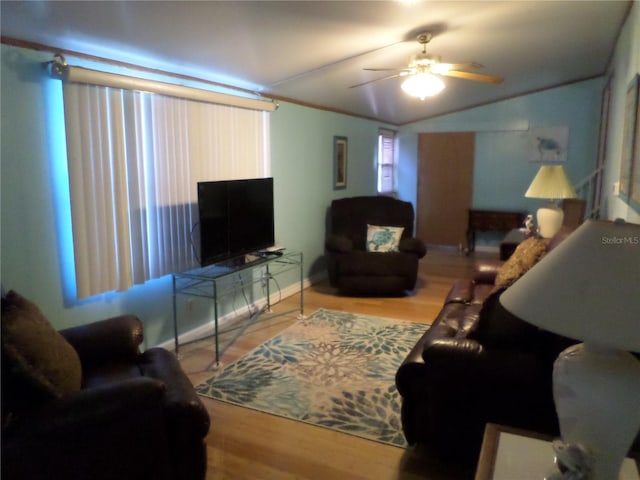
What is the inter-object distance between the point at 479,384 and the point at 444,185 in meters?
5.79

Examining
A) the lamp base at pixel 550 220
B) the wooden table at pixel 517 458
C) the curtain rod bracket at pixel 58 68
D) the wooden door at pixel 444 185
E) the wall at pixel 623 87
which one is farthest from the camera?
the wooden door at pixel 444 185

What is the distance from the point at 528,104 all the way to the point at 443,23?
4.22m

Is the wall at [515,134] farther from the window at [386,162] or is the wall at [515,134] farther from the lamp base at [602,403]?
the lamp base at [602,403]

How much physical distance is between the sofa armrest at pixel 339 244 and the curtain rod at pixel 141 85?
5.15 feet

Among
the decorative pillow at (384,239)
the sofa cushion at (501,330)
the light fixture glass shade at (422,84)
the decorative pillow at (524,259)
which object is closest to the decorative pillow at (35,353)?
the sofa cushion at (501,330)

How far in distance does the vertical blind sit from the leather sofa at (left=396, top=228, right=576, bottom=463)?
1926 millimetres

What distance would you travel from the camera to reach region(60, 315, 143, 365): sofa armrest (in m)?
2.34

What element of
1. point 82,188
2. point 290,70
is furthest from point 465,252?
point 82,188

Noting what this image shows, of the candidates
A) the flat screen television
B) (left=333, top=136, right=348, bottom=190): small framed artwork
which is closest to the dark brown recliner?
(left=333, top=136, right=348, bottom=190): small framed artwork

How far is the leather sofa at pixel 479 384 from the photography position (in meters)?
2.04

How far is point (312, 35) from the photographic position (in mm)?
3180

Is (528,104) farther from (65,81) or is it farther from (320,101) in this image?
(65,81)

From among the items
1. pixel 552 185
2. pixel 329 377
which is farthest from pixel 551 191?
pixel 329 377

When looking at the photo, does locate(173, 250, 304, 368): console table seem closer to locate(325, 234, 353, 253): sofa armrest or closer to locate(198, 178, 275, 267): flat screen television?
locate(198, 178, 275, 267): flat screen television
